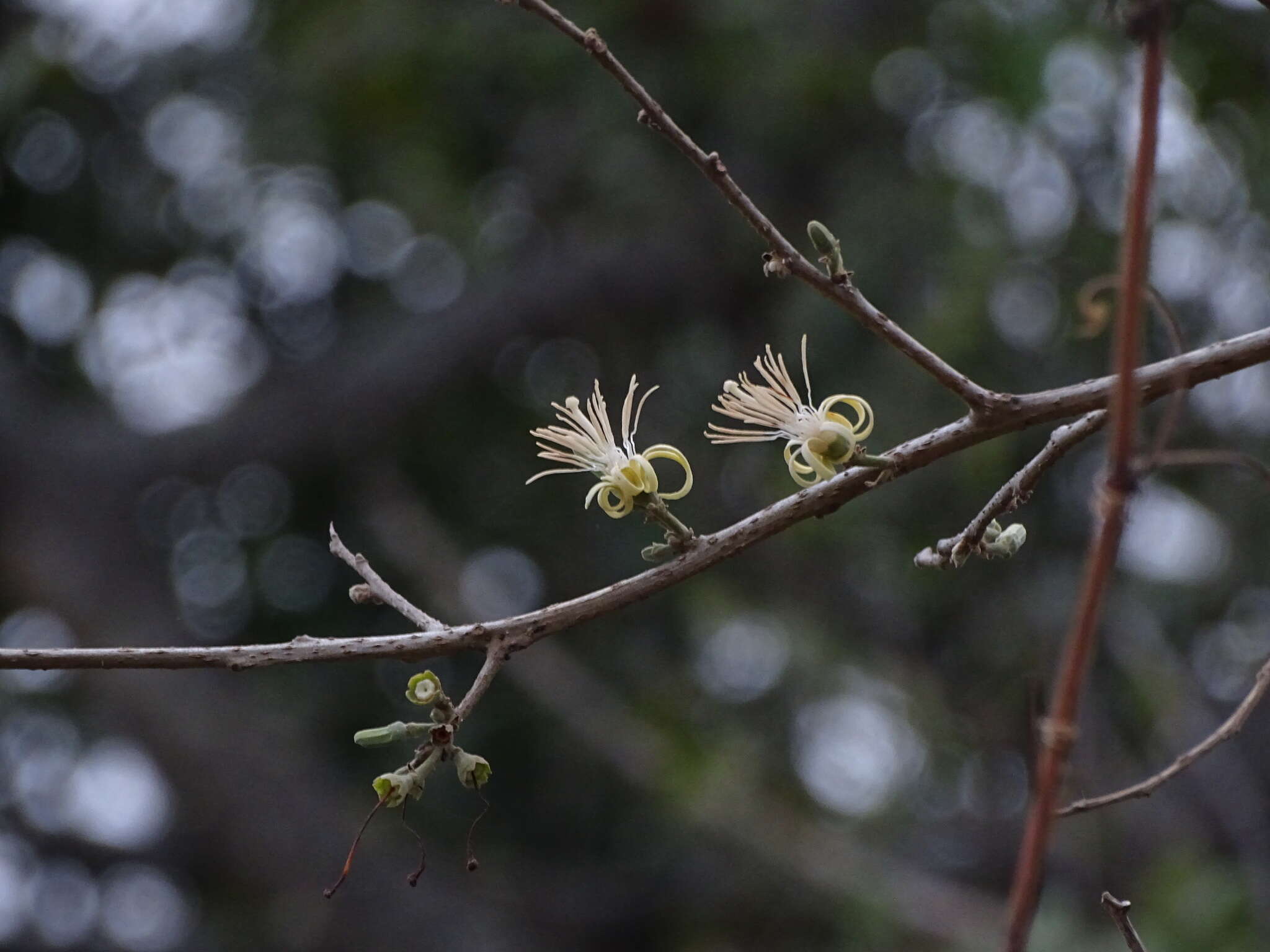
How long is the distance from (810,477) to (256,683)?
4233mm

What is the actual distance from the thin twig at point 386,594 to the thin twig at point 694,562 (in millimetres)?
32

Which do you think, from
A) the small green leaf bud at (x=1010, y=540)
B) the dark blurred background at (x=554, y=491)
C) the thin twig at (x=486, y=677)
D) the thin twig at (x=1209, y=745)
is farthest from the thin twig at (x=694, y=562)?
→ the dark blurred background at (x=554, y=491)

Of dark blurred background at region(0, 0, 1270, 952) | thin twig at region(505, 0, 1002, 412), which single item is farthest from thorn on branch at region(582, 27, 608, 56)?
dark blurred background at region(0, 0, 1270, 952)

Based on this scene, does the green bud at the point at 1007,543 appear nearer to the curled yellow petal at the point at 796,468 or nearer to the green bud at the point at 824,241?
the curled yellow petal at the point at 796,468

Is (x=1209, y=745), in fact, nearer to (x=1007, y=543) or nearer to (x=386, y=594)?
(x=1007, y=543)

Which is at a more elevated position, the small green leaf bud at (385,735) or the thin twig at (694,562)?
the thin twig at (694,562)

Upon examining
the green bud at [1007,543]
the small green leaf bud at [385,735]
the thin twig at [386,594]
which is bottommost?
the small green leaf bud at [385,735]

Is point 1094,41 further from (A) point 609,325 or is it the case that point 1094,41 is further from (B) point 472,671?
(B) point 472,671

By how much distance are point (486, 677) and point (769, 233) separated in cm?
30

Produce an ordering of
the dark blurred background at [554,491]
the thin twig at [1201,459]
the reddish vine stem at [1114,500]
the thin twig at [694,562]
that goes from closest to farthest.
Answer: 1. the reddish vine stem at [1114,500]
2. the thin twig at [1201,459]
3. the thin twig at [694,562]
4. the dark blurred background at [554,491]

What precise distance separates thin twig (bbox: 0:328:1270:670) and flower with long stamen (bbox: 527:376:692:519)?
67 millimetres

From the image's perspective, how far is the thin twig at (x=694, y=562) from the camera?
76 centimetres

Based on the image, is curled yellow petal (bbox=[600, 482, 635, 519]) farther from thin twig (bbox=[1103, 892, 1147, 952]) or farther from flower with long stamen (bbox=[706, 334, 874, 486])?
thin twig (bbox=[1103, 892, 1147, 952])

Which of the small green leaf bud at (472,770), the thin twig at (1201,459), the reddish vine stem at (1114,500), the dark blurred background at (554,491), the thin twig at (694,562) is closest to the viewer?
the reddish vine stem at (1114,500)
